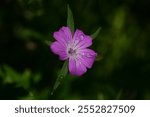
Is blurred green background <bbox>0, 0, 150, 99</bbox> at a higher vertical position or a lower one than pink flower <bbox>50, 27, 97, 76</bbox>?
higher

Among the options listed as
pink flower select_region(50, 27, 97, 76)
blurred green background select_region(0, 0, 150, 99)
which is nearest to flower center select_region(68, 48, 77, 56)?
pink flower select_region(50, 27, 97, 76)

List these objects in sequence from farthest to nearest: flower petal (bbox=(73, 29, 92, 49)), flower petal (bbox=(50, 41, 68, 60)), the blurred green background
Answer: the blurred green background, flower petal (bbox=(73, 29, 92, 49)), flower petal (bbox=(50, 41, 68, 60))

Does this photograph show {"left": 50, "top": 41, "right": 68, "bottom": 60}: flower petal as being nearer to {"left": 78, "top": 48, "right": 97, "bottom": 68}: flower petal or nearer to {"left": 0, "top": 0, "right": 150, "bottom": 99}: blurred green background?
{"left": 78, "top": 48, "right": 97, "bottom": 68}: flower petal

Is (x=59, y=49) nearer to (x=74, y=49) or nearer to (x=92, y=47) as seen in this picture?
(x=74, y=49)

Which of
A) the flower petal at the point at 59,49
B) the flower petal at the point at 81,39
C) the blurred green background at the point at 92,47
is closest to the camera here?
the flower petal at the point at 59,49

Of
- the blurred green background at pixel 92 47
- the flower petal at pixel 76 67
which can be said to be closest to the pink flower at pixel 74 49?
the flower petal at pixel 76 67

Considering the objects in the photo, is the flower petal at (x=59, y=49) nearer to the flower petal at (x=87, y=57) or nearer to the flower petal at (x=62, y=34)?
the flower petal at (x=62, y=34)

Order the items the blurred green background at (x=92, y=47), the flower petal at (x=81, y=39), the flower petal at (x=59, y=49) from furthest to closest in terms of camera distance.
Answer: the blurred green background at (x=92, y=47)
the flower petal at (x=81, y=39)
the flower petal at (x=59, y=49)
